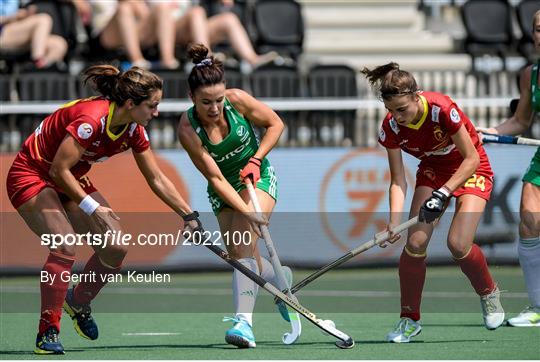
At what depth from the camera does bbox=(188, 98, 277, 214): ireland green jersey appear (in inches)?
283

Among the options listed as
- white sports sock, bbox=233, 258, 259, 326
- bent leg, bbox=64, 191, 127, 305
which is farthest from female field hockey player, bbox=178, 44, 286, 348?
bent leg, bbox=64, 191, 127, 305

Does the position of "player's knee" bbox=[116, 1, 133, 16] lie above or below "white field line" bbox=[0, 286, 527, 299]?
above

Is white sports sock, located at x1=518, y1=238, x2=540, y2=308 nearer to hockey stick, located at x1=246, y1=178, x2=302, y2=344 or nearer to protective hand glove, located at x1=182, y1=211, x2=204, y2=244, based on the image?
hockey stick, located at x1=246, y1=178, x2=302, y2=344

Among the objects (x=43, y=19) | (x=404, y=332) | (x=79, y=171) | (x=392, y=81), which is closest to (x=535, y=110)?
(x=392, y=81)

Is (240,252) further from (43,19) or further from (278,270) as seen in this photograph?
(43,19)

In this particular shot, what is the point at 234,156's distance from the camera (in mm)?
7348

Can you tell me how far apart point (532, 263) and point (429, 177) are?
0.97 m

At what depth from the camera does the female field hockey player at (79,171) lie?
21.9 ft

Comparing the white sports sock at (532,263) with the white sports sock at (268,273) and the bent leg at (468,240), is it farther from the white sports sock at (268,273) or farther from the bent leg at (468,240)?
the white sports sock at (268,273)

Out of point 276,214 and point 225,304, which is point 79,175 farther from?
point 276,214

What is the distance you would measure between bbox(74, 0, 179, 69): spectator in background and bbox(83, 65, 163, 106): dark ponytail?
18.6ft

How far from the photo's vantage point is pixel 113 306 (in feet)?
32.1

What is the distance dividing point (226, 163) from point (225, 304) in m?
2.60

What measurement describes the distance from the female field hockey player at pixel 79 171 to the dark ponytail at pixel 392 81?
1.11m
